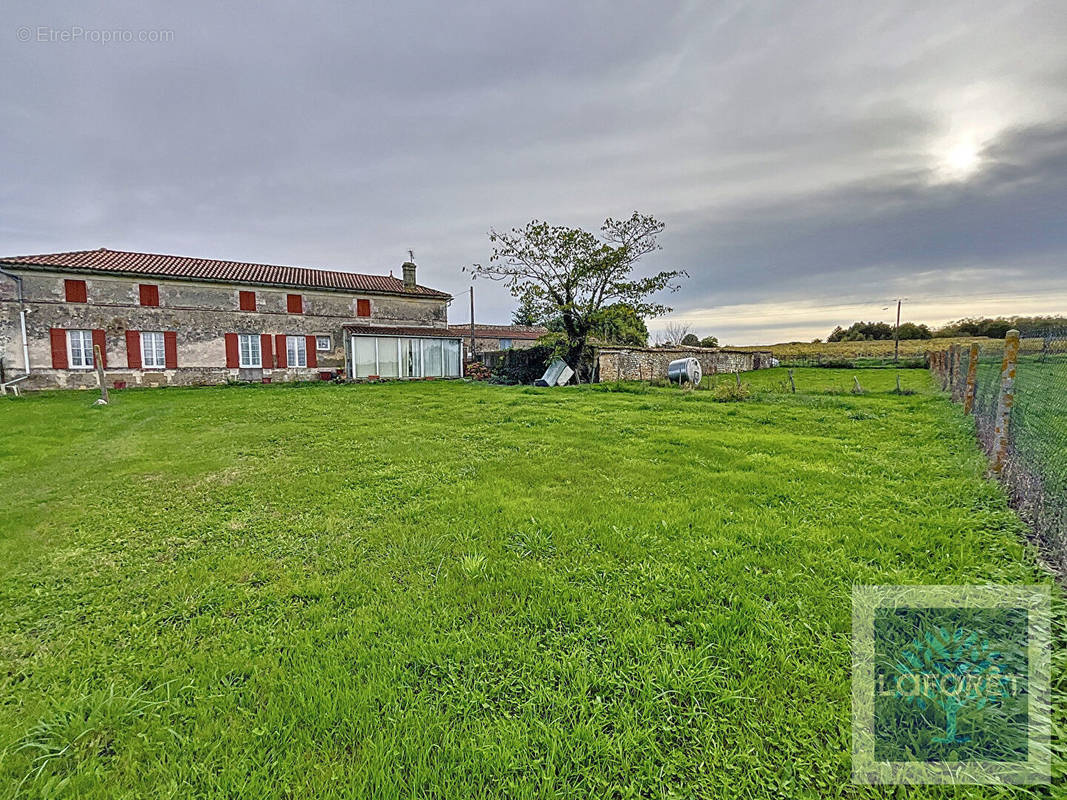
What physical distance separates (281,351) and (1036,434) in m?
28.8

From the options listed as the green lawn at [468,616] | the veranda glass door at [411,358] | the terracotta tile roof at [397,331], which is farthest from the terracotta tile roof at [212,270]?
the green lawn at [468,616]

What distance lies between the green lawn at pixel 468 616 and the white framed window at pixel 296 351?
66.8 ft

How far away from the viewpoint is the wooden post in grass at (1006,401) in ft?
14.0

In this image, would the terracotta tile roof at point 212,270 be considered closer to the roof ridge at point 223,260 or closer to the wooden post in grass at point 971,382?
the roof ridge at point 223,260

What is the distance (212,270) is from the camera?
23734mm

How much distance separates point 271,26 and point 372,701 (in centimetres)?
1464

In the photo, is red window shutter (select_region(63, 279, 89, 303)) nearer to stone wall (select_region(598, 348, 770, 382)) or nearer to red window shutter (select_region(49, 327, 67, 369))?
red window shutter (select_region(49, 327, 67, 369))

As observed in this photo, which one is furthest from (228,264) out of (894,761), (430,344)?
(894,761)

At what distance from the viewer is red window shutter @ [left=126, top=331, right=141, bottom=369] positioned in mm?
21250

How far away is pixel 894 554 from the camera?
305 cm

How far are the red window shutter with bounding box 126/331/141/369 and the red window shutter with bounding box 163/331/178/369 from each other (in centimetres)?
103

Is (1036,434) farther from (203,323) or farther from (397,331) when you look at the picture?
(203,323)

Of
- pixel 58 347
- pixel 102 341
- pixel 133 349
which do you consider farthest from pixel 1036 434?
pixel 58 347

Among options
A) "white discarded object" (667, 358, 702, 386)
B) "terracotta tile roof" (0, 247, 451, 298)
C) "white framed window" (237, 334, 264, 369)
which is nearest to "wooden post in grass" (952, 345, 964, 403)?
"white discarded object" (667, 358, 702, 386)
